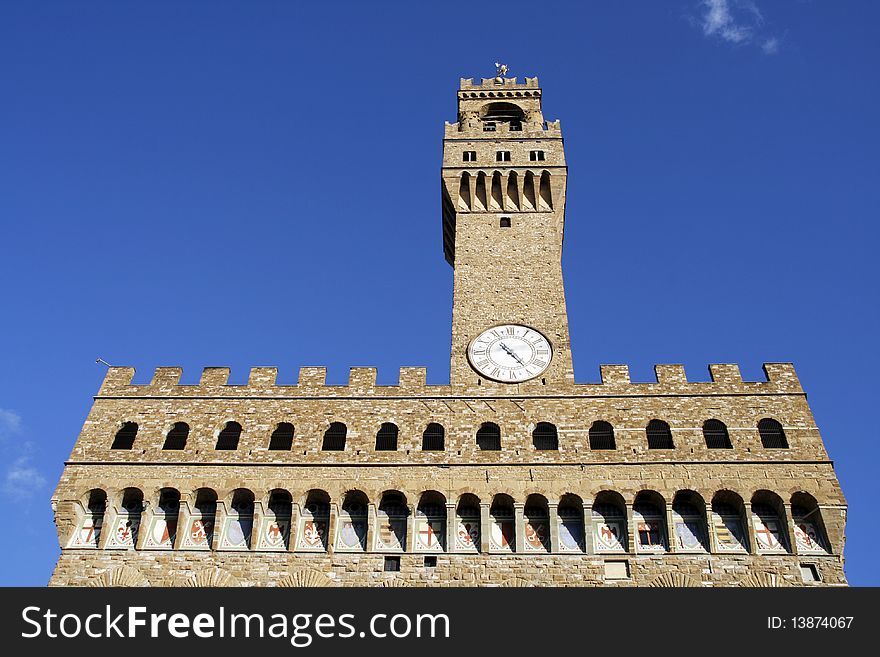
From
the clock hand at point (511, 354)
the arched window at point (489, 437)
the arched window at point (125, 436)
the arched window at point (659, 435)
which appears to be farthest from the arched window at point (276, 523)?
the arched window at point (659, 435)

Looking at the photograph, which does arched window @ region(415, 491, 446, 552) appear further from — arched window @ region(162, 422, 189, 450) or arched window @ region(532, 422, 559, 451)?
arched window @ region(162, 422, 189, 450)

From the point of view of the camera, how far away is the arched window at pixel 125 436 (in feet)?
77.1

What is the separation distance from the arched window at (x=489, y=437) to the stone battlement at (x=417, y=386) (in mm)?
1097

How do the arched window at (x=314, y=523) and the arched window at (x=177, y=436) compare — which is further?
the arched window at (x=177, y=436)

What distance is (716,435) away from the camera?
22.9 m

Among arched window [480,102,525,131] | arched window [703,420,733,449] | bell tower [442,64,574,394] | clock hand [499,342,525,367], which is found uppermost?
arched window [480,102,525,131]

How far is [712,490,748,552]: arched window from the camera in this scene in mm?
20984

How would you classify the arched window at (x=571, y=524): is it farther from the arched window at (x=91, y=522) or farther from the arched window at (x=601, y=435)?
the arched window at (x=91, y=522)

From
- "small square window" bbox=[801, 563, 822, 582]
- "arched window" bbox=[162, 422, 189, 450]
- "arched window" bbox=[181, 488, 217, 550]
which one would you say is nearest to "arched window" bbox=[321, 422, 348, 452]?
"arched window" bbox=[181, 488, 217, 550]

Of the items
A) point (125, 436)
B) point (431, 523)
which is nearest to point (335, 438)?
point (431, 523)

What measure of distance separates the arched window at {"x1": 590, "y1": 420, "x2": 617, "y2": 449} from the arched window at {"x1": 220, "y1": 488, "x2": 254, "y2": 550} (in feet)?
31.4

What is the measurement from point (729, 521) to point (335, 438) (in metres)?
11.0

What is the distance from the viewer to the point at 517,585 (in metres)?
20.4
